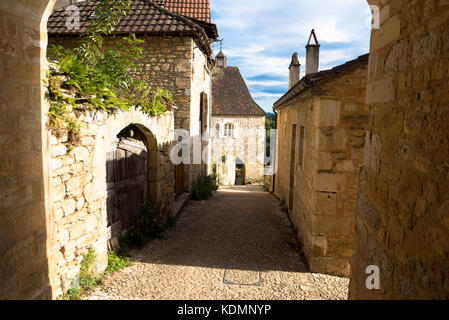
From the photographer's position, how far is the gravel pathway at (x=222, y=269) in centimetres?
384

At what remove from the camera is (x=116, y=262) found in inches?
172

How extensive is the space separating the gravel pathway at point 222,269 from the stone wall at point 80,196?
1.75ft

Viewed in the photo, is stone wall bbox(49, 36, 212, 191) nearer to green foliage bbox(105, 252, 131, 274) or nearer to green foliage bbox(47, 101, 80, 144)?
green foliage bbox(105, 252, 131, 274)

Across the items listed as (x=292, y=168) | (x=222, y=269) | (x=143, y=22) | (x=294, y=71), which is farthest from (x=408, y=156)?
(x=294, y=71)

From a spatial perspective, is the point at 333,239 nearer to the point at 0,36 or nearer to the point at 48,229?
the point at 48,229

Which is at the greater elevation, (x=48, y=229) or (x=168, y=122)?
(x=168, y=122)

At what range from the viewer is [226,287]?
399 centimetres

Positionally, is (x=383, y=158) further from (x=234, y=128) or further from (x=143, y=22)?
(x=234, y=128)

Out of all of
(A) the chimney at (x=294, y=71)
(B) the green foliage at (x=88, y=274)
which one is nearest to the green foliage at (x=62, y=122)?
(B) the green foliage at (x=88, y=274)

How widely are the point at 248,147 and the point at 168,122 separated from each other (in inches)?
558

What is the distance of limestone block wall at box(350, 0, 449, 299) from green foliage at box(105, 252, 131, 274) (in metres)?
3.24

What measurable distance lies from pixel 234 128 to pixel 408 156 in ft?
60.3
